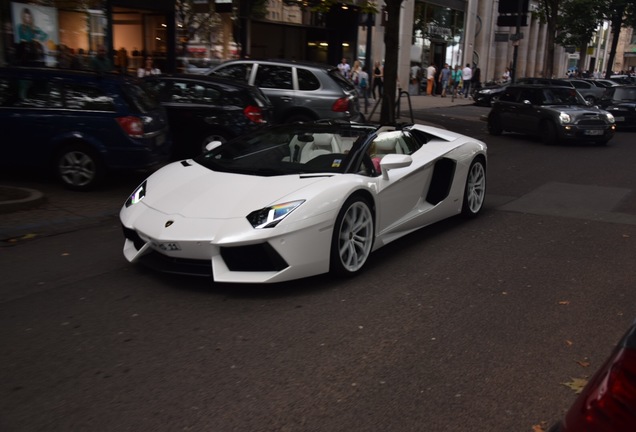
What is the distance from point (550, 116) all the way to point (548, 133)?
0.44m

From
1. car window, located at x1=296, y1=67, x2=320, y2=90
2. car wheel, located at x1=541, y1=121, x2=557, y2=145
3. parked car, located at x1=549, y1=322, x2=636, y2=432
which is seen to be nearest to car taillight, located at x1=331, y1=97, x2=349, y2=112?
car window, located at x1=296, y1=67, x2=320, y2=90

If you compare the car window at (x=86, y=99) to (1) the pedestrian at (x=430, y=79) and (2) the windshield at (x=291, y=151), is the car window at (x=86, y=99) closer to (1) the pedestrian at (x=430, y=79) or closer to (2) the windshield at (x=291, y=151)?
(2) the windshield at (x=291, y=151)

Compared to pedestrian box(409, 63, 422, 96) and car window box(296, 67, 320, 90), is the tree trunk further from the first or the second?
pedestrian box(409, 63, 422, 96)

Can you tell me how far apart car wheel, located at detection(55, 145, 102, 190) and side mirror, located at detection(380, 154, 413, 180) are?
4.60 m

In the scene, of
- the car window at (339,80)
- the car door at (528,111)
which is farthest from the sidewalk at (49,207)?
the car door at (528,111)

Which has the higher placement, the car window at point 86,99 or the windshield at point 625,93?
the car window at point 86,99

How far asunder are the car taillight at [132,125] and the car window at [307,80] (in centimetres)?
587

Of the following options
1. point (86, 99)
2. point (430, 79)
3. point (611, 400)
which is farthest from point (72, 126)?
point (430, 79)

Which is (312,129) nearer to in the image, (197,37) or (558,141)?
(558,141)

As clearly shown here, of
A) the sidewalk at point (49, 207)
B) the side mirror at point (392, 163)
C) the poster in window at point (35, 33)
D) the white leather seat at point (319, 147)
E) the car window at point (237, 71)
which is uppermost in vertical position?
the poster in window at point (35, 33)

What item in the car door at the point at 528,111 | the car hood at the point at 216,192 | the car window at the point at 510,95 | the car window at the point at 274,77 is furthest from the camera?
the car window at the point at 510,95

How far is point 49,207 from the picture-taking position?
26.4 feet

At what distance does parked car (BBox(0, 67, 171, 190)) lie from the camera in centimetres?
886

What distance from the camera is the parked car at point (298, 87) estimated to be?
1412 centimetres
